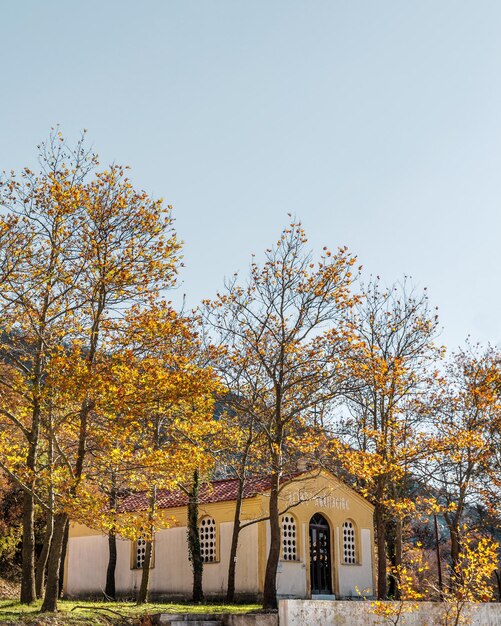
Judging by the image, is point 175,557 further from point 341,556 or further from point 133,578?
point 341,556

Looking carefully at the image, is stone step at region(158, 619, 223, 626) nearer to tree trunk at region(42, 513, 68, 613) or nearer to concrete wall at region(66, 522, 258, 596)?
tree trunk at region(42, 513, 68, 613)

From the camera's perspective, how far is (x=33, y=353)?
60.0 ft

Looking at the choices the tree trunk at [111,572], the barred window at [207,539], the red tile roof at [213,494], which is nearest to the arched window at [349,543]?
the red tile roof at [213,494]

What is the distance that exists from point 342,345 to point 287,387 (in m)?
1.98

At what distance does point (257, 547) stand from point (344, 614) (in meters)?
9.81

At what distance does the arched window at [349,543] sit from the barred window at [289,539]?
10.3 ft

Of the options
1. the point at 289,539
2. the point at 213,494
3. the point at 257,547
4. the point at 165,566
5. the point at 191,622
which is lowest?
the point at 191,622

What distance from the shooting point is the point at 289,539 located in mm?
27312

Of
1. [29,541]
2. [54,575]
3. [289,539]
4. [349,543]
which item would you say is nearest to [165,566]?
[289,539]

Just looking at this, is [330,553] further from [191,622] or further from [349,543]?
[191,622]

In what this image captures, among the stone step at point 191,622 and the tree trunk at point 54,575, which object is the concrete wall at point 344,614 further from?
the tree trunk at point 54,575

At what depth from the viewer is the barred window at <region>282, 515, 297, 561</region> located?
88.8ft

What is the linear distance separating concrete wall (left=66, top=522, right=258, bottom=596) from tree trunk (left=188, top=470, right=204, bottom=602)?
899mm

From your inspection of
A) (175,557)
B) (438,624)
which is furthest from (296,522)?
(438,624)
